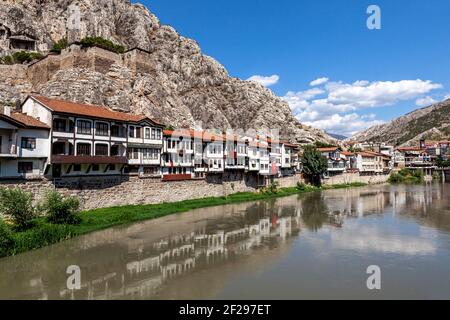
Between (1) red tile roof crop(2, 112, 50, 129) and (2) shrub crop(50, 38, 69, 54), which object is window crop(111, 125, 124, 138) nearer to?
(1) red tile roof crop(2, 112, 50, 129)

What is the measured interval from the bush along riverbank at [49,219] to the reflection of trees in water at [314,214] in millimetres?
18559

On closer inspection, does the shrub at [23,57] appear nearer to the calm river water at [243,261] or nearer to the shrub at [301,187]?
the calm river water at [243,261]

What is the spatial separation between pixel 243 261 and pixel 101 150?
23853mm

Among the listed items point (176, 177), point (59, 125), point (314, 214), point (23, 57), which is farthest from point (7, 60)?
point (314, 214)

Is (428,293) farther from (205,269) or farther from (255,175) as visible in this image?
(255,175)

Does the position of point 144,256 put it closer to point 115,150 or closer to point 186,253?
point 186,253

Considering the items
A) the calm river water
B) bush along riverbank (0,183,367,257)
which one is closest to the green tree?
the calm river water

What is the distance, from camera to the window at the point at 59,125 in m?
33.7

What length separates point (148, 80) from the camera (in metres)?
73.4

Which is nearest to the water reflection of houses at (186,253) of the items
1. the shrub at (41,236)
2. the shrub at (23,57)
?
the shrub at (41,236)
